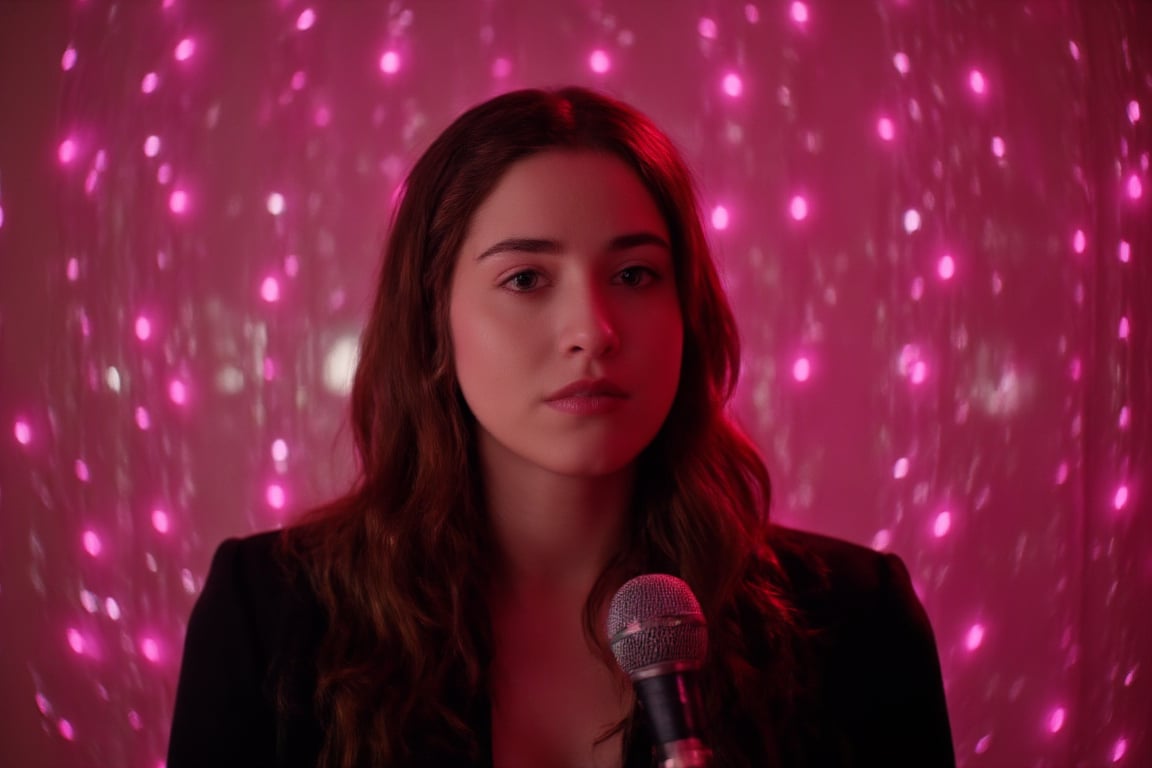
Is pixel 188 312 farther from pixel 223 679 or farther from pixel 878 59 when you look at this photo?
pixel 878 59

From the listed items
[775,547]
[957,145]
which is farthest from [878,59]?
[775,547]

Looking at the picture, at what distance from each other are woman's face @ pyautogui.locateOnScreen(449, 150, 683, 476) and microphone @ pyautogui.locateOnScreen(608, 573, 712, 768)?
0.37 metres

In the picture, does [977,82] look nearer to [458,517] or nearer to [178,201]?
[458,517]

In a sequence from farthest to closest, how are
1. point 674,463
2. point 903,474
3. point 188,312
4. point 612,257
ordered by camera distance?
point 903,474, point 188,312, point 674,463, point 612,257

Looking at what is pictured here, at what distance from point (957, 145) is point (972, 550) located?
72cm

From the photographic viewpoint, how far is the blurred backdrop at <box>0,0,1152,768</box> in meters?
1.65

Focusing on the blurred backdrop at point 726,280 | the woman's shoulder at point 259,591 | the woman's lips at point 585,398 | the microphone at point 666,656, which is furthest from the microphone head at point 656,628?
the blurred backdrop at point 726,280

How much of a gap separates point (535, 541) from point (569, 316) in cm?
34

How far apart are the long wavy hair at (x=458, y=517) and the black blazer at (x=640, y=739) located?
0.04 m

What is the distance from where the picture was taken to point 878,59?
1.73 m

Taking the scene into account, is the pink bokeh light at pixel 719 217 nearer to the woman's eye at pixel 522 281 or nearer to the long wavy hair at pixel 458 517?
the long wavy hair at pixel 458 517

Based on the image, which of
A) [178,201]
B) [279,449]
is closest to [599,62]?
[178,201]

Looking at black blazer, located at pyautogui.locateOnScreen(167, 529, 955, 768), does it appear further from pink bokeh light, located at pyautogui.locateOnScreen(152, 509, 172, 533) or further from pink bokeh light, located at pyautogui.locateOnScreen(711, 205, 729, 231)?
pink bokeh light, located at pyautogui.locateOnScreen(711, 205, 729, 231)

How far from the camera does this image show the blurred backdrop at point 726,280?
1654 mm
